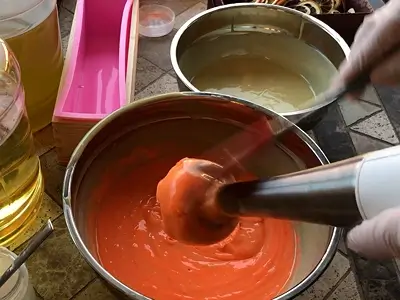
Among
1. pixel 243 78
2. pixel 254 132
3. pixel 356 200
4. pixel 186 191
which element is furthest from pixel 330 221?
pixel 243 78

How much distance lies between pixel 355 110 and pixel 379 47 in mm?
402

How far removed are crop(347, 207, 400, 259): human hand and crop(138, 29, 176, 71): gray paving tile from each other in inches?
22.8

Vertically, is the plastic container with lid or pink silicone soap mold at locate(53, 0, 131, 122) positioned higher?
pink silicone soap mold at locate(53, 0, 131, 122)

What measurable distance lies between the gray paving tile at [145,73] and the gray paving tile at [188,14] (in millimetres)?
116

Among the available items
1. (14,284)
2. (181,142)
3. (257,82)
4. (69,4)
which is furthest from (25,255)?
(69,4)

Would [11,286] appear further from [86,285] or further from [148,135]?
[148,135]

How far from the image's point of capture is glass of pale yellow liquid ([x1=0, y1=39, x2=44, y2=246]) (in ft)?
2.49

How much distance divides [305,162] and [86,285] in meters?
0.30

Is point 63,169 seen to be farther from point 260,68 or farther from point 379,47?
point 379,47

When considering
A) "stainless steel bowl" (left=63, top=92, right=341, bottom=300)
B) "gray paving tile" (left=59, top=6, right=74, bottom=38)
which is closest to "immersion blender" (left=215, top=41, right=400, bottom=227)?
"stainless steel bowl" (left=63, top=92, right=341, bottom=300)

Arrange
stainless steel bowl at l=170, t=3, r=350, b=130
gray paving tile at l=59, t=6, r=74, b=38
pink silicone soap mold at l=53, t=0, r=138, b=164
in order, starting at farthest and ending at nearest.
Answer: gray paving tile at l=59, t=6, r=74, b=38 → stainless steel bowl at l=170, t=3, r=350, b=130 → pink silicone soap mold at l=53, t=0, r=138, b=164

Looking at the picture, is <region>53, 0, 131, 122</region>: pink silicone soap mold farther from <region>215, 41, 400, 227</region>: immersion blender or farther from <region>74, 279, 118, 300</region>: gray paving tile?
<region>215, 41, 400, 227</region>: immersion blender

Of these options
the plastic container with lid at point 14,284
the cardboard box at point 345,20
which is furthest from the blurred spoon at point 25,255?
the cardboard box at point 345,20

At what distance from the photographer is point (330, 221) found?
52cm
